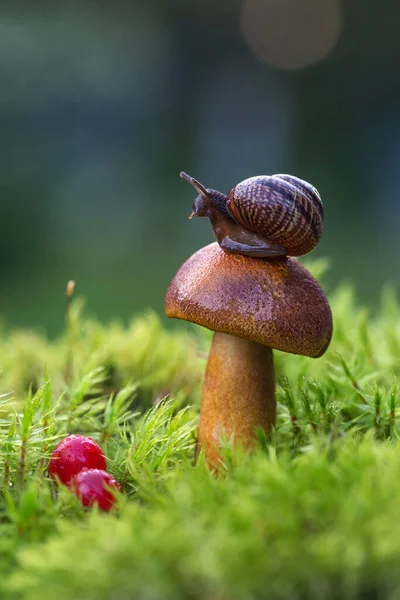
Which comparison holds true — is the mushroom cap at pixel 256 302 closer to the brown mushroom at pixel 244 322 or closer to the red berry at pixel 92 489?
the brown mushroom at pixel 244 322

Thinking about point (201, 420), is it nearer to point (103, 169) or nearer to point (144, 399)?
point (144, 399)

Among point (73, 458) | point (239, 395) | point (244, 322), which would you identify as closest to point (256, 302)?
point (244, 322)

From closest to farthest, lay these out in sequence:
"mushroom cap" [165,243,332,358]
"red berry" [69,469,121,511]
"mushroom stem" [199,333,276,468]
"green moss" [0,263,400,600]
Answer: "green moss" [0,263,400,600]
"red berry" [69,469,121,511]
"mushroom cap" [165,243,332,358]
"mushroom stem" [199,333,276,468]

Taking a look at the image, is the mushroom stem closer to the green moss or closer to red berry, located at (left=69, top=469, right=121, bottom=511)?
the green moss

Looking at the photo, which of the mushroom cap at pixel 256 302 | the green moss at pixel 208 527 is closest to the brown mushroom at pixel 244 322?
the mushroom cap at pixel 256 302

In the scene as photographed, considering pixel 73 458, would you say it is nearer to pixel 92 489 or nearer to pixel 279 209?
pixel 92 489

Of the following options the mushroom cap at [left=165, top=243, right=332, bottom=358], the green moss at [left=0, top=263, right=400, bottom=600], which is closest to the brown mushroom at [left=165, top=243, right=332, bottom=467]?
the mushroom cap at [left=165, top=243, right=332, bottom=358]
